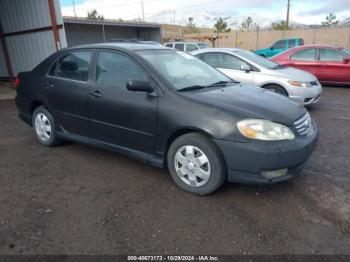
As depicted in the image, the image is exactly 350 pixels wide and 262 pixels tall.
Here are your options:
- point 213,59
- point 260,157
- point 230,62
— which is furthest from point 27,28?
point 260,157

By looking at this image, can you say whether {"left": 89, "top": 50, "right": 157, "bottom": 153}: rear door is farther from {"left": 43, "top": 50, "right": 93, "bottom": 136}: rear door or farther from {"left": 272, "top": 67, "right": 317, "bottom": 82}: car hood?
{"left": 272, "top": 67, "right": 317, "bottom": 82}: car hood

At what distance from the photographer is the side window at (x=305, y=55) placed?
9710 mm

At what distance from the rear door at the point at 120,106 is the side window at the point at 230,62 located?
4.02 metres

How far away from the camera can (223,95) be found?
3.33 meters

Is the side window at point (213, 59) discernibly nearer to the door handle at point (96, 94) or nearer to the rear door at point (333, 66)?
the rear door at point (333, 66)

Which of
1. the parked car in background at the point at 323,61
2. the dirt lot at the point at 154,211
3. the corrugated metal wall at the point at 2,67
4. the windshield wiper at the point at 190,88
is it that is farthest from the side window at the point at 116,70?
the corrugated metal wall at the point at 2,67

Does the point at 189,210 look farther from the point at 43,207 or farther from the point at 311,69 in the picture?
the point at 311,69

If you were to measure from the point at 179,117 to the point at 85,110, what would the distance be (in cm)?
149

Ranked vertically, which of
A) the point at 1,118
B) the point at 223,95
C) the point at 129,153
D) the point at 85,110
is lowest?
the point at 1,118

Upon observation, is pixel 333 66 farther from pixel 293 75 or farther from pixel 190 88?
pixel 190 88

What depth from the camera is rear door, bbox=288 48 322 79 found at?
967 cm

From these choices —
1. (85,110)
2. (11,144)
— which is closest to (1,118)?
(11,144)

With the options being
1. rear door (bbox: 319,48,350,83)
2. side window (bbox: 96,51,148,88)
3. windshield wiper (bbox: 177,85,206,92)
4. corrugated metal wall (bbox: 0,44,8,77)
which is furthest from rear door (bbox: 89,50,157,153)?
corrugated metal wall (bbox: 0,44,8,77)

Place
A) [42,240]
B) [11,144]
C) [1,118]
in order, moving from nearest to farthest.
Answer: [42,240], [11,144], [1,118]
